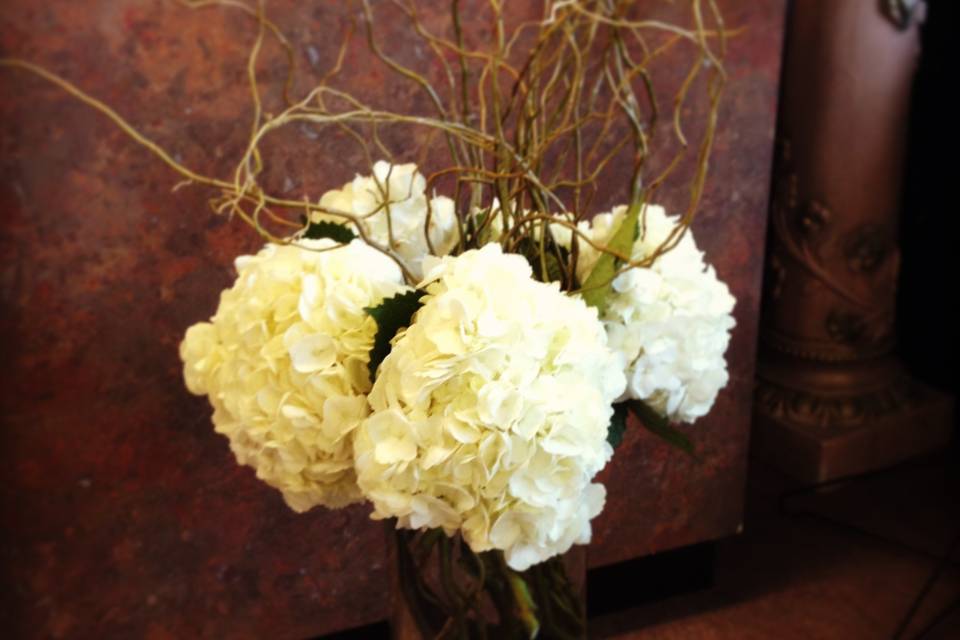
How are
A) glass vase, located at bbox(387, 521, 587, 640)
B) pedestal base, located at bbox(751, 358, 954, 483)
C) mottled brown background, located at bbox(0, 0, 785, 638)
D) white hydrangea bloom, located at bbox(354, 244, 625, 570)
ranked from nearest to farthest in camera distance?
1. white hydrangea bloom, located at bbox(354, 244, 625, 570)
2. glass vase, located at bbox(387, 521, 587, 640)
3. mottled brown background, located at bbox(0, 0, 785, 638)
4. pedestal base, located at bbox(751, 358, 954, 483)

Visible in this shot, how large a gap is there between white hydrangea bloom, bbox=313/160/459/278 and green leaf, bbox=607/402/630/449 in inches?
6.2

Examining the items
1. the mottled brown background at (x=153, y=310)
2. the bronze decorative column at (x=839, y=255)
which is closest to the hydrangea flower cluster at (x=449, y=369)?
the mottled brown background at (x=153, y=310)

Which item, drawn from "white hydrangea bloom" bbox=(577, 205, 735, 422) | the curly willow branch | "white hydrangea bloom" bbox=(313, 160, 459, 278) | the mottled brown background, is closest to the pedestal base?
the mottled brown background

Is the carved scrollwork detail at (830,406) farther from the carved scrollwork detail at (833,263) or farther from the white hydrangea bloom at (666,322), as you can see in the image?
the white hydrangea bloom at (666,322)

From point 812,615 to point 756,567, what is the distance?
0.36ft

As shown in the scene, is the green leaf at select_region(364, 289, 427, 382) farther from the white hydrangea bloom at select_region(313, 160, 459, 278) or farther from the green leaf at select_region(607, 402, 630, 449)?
the green leaf at select_region(607, 402, 630, 449)

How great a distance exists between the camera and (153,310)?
88 centimetres

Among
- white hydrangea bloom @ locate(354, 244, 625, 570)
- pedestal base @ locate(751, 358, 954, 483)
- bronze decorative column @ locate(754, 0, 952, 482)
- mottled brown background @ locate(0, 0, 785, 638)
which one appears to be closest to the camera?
white hydrangea bloom @ locate(354, 244, 625, 570)

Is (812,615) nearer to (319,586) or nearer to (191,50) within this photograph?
(319,586)

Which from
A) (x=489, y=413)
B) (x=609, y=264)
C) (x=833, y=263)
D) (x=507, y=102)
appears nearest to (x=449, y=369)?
(x=489, y=413)

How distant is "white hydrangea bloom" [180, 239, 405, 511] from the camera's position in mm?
547

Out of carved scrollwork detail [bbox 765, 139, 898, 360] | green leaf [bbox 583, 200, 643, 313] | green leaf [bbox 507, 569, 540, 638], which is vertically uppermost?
green leaf [bbox 583, 200, 643, 313]

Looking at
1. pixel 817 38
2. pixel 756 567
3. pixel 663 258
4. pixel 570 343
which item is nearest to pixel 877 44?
pixel 817 38

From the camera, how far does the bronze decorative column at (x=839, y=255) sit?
124 centimetres
